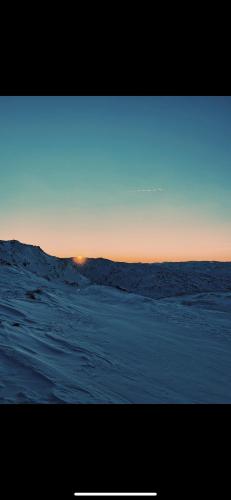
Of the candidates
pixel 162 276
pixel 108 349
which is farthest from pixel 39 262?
pixel 108 349

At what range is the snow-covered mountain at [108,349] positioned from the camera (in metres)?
1.88

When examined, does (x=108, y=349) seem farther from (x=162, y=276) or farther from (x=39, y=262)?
(x=162, y=276)

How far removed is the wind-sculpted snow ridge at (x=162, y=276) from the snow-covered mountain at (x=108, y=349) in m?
5.62

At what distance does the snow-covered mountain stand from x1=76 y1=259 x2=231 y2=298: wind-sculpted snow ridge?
18.4 ft

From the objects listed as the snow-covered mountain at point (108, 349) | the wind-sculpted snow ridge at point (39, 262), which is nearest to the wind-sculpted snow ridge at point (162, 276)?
the wind-sculpted snow ridge at point (39, 262)

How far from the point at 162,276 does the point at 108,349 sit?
10272 mm

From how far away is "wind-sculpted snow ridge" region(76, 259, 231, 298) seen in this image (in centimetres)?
1130

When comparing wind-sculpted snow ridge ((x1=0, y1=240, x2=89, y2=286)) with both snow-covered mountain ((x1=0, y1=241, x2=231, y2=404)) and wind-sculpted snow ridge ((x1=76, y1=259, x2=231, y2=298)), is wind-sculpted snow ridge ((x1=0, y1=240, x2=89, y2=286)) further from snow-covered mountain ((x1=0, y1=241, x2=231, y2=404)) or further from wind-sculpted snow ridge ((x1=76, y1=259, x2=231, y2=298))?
snow-covered mountain ((x1=0, y1=241, x2=231, y2=404))

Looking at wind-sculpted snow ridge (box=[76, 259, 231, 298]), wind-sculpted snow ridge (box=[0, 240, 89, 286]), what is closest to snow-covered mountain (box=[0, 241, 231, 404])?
wind-sculpted snow ridge (box=[0, 240, 89, 286])
